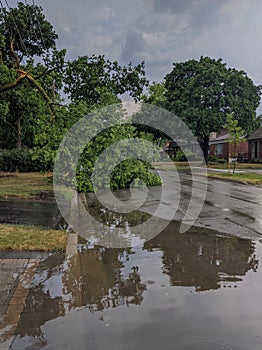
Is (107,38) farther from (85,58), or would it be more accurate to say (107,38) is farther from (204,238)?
(204,238)

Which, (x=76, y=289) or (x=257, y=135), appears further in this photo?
(x=257, y=135)

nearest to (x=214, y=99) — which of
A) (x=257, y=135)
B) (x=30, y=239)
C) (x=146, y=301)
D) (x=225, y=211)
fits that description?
(x=257, y=135)

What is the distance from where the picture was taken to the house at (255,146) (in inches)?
1583

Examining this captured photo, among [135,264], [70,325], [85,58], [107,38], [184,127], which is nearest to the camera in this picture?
[70,325]

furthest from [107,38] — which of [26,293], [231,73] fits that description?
[231,73]

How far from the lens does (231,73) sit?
119 feet

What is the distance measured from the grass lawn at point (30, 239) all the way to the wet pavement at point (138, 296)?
0.25 meters

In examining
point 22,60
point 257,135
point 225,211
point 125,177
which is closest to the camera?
point 225,211

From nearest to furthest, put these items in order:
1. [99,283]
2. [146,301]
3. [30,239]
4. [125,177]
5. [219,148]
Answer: [146,301] < [99,283] < [30,239] < [125,177] < [219,148]

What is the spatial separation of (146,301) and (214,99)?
3383cm

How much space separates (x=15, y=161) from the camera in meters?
24.5

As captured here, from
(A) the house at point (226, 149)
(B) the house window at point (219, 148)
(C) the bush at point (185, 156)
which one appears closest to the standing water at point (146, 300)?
(A) the house at point (226, 149)

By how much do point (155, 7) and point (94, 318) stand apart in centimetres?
1248

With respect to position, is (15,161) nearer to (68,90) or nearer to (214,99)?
(68,90)
